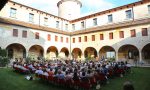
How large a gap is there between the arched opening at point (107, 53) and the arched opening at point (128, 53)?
1.44 m

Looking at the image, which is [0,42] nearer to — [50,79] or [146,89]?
[50,79]

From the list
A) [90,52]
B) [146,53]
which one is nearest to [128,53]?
[146,53]

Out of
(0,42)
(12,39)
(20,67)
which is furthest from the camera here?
(12,39)

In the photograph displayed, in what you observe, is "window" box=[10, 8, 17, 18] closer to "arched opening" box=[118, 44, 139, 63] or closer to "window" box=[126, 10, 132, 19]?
"arched opening" box=[118, 44, 139, 63]

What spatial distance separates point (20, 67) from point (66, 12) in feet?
92.9

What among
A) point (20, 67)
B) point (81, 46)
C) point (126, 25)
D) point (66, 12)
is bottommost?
point (20, 67)

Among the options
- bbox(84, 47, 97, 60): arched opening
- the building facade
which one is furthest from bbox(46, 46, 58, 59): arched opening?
bbox(84, 47, 97, 60): arched opening

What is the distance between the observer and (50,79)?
13281mm

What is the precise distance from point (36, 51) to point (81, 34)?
10239 mm

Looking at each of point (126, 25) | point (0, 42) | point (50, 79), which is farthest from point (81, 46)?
point (50, 79)

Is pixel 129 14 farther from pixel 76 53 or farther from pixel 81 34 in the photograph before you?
pixel 76 53

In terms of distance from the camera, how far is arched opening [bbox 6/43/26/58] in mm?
27938

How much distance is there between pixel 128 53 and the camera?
29.6m

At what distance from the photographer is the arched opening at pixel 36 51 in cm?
3106
